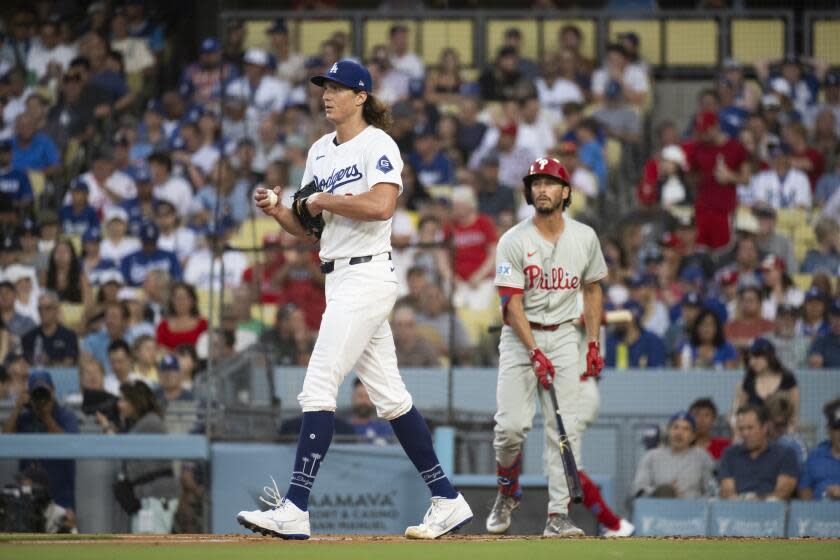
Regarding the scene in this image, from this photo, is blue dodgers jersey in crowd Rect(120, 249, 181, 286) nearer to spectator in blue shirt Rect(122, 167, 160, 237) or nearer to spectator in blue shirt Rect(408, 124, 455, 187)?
spectator in blue shirt Rect(122, 167, 160, 237)

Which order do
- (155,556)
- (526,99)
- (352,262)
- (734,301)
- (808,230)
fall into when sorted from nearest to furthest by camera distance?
(155,556), (352,262), (734,301), (808,230), (526,99)

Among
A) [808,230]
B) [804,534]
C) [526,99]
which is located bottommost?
[804,534]

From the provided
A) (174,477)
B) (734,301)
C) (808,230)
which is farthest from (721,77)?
(174,477)

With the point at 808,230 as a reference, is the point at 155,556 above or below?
below

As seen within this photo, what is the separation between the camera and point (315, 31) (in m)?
17.5

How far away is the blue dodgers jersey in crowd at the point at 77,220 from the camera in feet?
49.6

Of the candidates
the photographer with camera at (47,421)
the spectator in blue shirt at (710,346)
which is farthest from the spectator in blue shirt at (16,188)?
the spectator in blue shirt at (710,346)

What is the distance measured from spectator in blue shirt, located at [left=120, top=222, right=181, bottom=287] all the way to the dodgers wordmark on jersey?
725cm

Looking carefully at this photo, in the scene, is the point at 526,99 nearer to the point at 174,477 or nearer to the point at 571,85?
the point at 571,85

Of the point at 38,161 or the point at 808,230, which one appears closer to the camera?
the point at 808,230

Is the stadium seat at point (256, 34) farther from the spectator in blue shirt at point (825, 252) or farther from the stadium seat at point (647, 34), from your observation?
the spectator in blue shirt at point (825, 252)

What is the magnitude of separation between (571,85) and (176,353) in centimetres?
633

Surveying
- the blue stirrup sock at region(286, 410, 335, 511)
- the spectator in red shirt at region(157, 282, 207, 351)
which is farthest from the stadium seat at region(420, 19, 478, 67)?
the blue stirrup sock at region(286, 410, 335, 511)

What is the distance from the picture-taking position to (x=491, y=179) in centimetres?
1472
